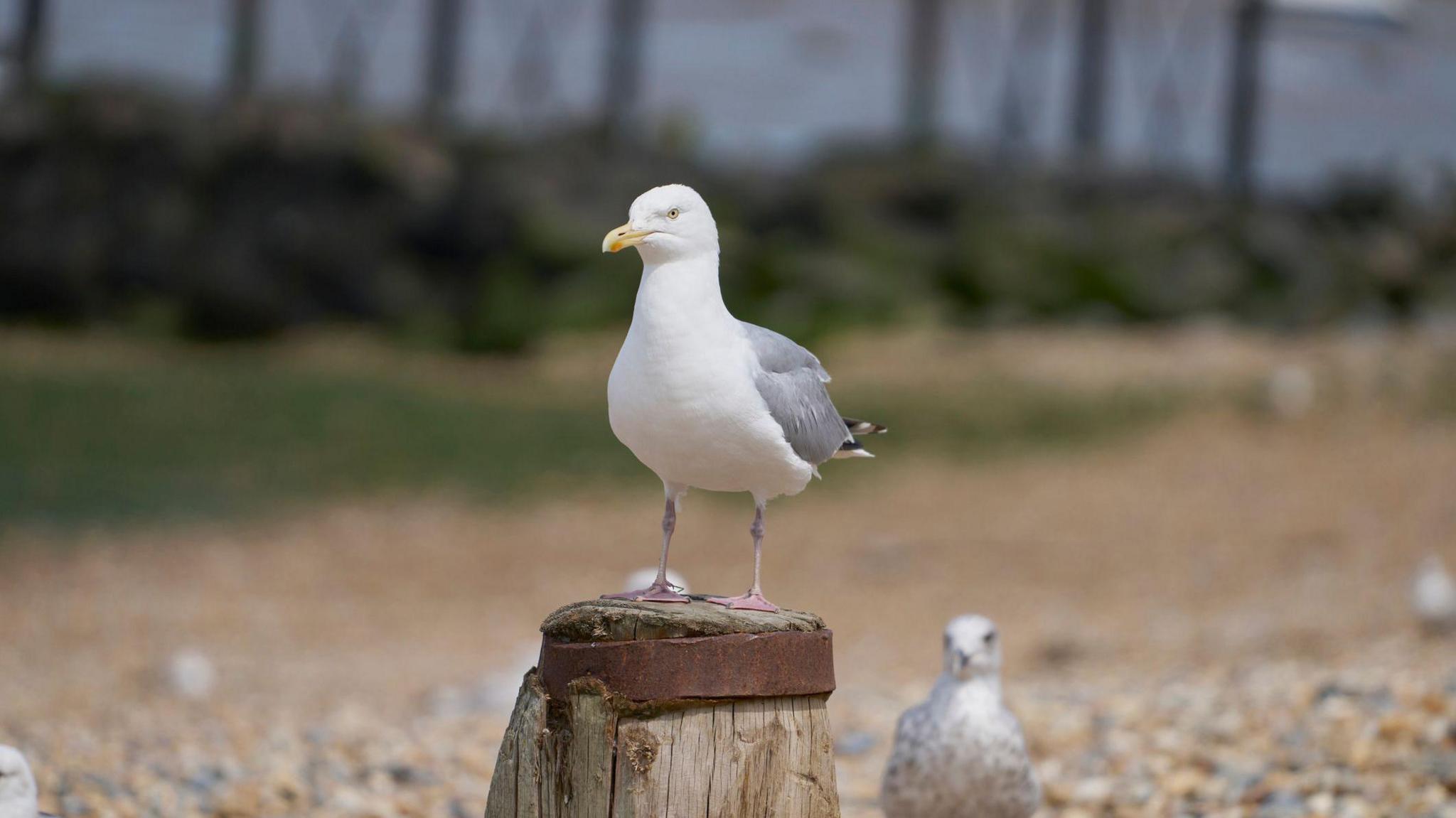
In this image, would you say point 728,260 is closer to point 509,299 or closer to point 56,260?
point 509,299

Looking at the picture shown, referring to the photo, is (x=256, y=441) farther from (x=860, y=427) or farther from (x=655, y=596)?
(x=655, y=596)

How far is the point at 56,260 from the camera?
1752 cm

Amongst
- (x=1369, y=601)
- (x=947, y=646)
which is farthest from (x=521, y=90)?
(x=947, y=646)

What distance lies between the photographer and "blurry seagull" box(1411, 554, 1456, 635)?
7.30 metres

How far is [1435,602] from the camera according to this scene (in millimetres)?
7352

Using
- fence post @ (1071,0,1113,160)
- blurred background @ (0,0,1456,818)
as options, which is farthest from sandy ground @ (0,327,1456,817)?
fence post @ (1071,0,1113,160)

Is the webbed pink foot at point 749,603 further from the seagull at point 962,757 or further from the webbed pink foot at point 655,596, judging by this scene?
the seagull at point 962,757

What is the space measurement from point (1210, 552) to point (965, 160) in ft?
35.2

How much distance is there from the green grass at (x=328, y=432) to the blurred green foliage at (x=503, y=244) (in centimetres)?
179

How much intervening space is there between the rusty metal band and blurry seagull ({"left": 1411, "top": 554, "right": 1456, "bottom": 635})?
18.2 feet

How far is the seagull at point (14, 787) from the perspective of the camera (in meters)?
3.24

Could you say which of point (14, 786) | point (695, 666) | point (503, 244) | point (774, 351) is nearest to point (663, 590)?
point (695, 666)

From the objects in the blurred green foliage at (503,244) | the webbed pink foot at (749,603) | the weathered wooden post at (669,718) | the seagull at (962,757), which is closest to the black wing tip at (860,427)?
the webbed pink foot at (749,603)

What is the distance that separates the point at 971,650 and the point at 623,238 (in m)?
1.68
